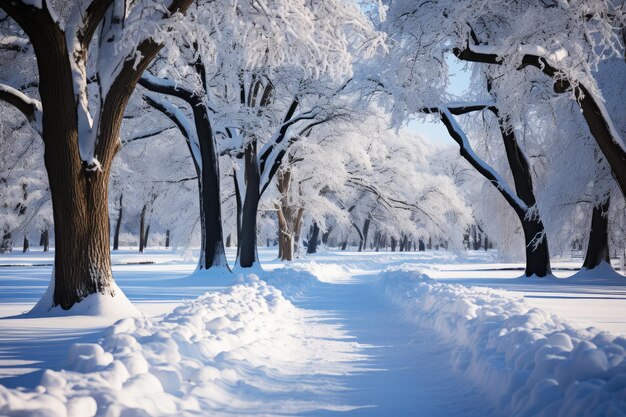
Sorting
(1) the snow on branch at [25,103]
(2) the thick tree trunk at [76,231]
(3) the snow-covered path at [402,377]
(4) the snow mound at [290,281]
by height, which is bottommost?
(3) the snow-covered path at [402,377]

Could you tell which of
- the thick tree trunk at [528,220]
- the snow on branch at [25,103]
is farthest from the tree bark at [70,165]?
the thick tree trunk at [528,220]

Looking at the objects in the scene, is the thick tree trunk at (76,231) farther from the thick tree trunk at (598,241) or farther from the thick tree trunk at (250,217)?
the thick tree trunk at (598,241)

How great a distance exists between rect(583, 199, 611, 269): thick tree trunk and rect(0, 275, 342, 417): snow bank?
49.4ft

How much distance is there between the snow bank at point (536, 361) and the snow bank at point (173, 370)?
1742 mm

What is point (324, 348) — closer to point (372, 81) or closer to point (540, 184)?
point (372, 81)

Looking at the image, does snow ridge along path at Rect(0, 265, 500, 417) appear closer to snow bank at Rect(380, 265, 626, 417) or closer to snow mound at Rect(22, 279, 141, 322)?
snow bank at Rect(380, 265, 626, 417)

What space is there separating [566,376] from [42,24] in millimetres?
7771

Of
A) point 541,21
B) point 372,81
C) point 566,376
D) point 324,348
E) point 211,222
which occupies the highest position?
point 372,81

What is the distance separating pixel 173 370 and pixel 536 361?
2899 millimetres

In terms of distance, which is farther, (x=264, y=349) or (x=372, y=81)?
(x=372, y=81)

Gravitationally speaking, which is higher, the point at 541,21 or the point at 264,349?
the point at 541,21

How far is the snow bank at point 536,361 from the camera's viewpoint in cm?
296

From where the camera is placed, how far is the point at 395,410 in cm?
368

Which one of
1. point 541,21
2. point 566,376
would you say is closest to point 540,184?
point 541,21
